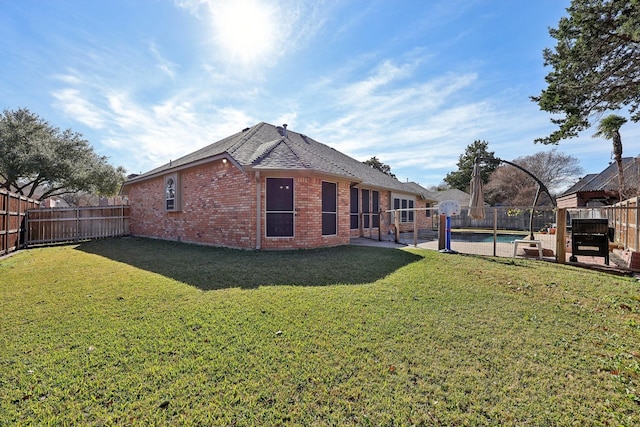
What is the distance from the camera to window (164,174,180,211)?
38.7 ft

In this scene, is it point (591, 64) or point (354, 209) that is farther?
point (354, 209)

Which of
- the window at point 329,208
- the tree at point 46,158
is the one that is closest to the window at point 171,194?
the window at point 329,208

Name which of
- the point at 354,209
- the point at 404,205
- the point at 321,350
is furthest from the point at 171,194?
the point at 404,205

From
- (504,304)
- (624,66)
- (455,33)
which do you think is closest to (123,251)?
(504,304)

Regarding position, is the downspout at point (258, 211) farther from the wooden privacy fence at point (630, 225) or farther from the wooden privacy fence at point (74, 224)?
the wooden privacy fence at point (74, 224)

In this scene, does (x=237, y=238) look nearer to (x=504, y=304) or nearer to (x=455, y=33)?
(x=504, y=304)

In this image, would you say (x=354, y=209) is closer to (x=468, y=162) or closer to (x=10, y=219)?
(x=10, y=219)

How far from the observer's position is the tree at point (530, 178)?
3222cm

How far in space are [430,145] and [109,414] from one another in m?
21.2

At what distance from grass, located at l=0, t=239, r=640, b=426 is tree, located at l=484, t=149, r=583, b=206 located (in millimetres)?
31895

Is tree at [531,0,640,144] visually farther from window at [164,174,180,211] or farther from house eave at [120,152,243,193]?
window at [164,174,180,211]

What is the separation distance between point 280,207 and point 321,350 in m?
6.70

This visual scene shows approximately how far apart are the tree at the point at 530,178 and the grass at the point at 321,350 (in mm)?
31895

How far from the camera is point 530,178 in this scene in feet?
105
